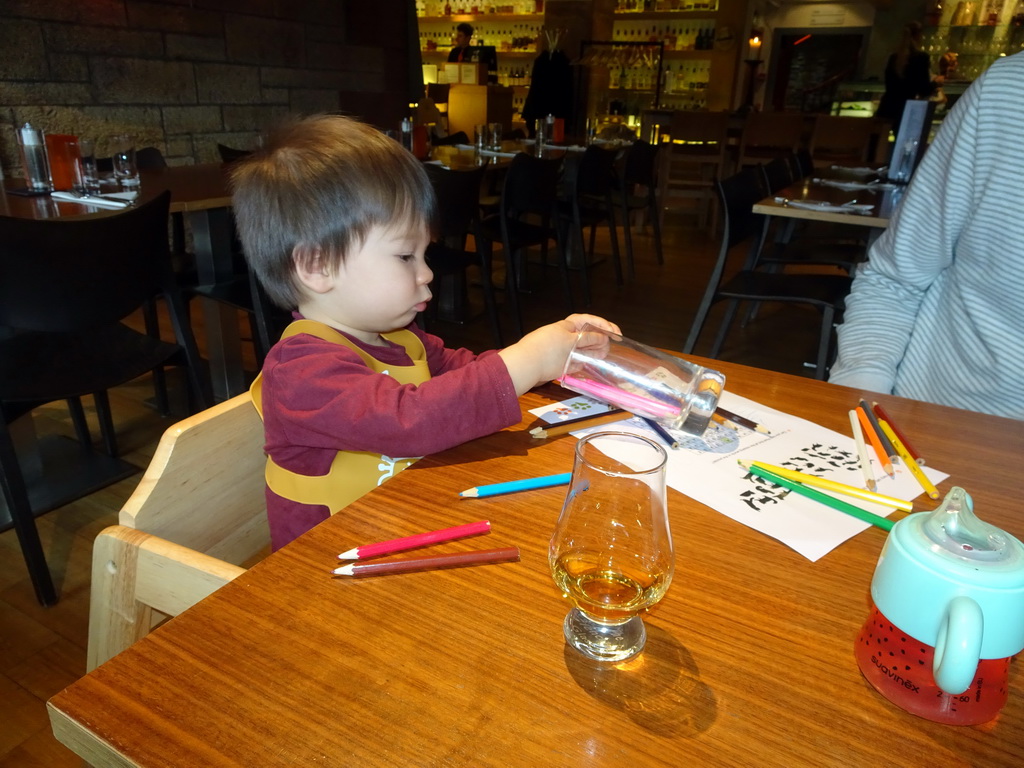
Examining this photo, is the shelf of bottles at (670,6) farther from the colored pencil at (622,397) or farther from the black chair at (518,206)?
the colored pencil at (622,397)

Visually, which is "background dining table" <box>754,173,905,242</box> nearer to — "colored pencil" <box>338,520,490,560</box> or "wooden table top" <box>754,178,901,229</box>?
"wooden table top" <box>754,178,901,229</box>

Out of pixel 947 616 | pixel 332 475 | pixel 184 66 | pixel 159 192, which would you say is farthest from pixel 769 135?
pixel 947 616

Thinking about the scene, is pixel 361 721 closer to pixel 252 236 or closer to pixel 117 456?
pixel 252 236

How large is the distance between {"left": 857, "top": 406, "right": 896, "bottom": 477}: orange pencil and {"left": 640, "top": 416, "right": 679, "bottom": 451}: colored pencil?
8.8 inches

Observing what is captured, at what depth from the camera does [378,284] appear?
88cm

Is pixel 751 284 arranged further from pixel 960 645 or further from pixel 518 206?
pixel 960 645

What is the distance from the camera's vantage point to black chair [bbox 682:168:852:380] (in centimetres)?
234

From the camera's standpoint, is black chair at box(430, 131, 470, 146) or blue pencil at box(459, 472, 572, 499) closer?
blue pencil at box(459, 472, 572, 499)

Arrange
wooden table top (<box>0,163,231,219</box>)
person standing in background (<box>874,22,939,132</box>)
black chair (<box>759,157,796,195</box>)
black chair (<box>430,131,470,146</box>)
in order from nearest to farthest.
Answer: wooden table top (<box>0,163,231,219</box>)
black chair (<box>759,157,796,195</box>)
black chair (<box>430,131,470,146</box>)
person standing in background (<box>874,22,939,132</box>)

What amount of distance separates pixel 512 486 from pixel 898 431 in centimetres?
49

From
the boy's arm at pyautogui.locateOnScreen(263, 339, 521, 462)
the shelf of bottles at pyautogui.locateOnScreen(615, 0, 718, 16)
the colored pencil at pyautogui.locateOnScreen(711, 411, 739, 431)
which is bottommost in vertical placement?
the colored pencil at pyautogui.locateOnScreen(711, 411, 739, 431)

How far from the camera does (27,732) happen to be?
3.99ft

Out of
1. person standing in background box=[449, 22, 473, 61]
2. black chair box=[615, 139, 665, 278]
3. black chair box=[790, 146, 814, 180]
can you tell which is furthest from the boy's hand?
person standing in background box=[449, 22, 473, 61]

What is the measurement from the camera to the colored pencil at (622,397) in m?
0.83
